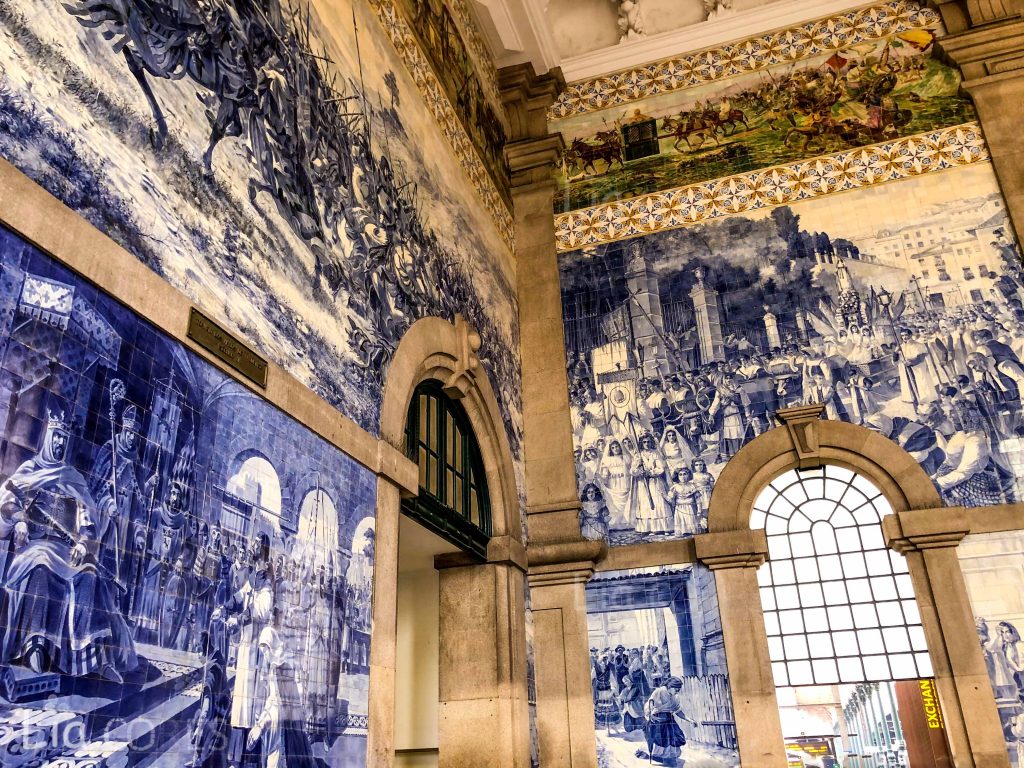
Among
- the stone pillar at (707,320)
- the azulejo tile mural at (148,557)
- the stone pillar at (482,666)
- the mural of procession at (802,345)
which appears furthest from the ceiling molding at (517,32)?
the azulejo tile mural at (148,557)

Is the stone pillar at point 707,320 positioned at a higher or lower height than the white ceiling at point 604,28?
lower

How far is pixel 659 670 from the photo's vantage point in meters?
8.52

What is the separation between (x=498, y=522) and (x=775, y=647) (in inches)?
120

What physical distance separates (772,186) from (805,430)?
125 inches

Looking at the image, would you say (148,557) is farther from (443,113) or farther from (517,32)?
(517,32)

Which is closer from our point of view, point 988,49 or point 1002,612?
point 1002,612

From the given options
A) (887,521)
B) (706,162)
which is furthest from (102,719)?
(706,162)

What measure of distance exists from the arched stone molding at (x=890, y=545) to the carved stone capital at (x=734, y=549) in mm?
10

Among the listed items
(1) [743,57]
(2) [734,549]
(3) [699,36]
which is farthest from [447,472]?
(3) [699,36]

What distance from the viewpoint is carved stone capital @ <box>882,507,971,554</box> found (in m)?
8.16

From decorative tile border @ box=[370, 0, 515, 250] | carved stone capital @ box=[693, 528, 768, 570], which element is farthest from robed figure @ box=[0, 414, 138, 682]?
carved stone capital @ box=[693, 528, 768, 570]

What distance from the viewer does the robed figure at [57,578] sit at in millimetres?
2871

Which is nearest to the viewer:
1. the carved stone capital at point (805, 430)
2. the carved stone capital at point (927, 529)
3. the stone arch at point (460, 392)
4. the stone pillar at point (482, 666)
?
the stone arch at point (460, 392)

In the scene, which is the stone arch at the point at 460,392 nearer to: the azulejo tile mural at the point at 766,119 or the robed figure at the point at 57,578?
the robed figure at the point at 57,578
